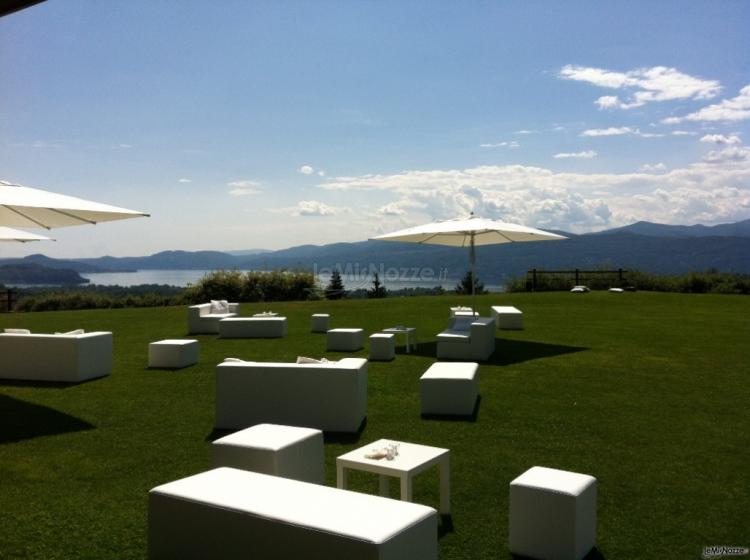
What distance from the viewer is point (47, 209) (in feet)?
24.8

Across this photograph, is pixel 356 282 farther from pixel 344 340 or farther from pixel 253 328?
pixel 344 340

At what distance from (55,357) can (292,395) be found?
15.0ft

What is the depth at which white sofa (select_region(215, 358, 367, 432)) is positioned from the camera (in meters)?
6.25

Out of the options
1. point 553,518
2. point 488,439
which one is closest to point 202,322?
point 488,439

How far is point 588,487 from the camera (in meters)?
3.67

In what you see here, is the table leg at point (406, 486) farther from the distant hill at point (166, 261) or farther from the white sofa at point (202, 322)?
the distant hill at point (166, 261)

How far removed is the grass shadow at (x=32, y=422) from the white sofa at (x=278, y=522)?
12.8ft

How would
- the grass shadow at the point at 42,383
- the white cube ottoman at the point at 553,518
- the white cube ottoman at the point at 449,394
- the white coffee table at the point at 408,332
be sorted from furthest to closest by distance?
1. the white coffee table at the point at 408,332
2. the grass shadow at the point at 42,383
3. the white cube ottoman at the point at 449,394
4. the white cube ottoman at the point at 553,518

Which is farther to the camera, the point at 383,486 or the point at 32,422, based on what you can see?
the point at 32,422

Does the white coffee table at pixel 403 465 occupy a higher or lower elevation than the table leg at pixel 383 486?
higher

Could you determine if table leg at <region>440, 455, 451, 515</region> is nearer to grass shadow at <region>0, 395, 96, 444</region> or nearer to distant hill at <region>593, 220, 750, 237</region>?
grass shadow at <region>0, 395, 96, 444</region>

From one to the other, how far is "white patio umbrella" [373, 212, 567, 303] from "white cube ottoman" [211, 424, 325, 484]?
7.96m

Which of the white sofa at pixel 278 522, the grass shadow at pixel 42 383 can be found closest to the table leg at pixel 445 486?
the white sofa at pixel 278 522

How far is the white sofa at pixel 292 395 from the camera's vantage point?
246 inches
